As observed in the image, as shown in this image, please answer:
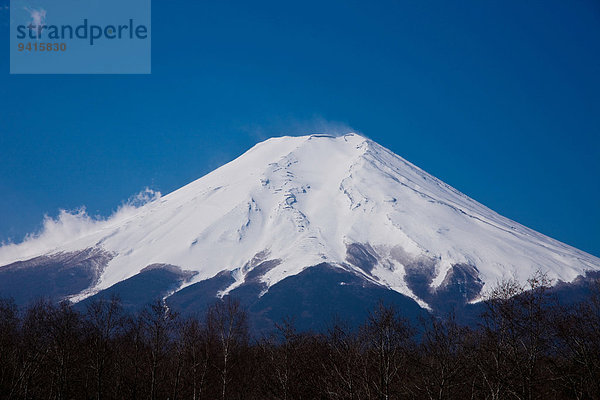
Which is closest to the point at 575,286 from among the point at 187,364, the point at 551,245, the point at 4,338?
the point at 551,245

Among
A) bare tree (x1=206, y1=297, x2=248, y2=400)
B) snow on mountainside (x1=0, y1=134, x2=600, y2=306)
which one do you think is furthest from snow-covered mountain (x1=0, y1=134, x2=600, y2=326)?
bare tree (x1=206, y1=297, x2=248, y2=400)

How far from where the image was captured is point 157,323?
24.8m

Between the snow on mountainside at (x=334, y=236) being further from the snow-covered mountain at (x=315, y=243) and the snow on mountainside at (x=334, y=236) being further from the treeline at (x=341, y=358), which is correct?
the treeline at (x=341, y=358)

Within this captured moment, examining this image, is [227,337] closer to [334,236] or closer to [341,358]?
[341,358]

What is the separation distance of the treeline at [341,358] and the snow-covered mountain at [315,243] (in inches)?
3800

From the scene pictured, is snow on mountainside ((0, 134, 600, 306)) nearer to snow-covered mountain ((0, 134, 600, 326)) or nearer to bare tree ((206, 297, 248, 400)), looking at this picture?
snow-covered mountain ((0, 134, 600, 326))

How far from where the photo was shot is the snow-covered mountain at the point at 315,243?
134 metres

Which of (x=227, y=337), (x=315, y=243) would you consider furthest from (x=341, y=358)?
(x=315, y=243)

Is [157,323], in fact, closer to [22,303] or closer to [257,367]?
[257,367]

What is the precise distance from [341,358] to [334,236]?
5055 inches

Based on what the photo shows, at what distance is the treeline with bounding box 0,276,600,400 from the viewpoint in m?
17.3

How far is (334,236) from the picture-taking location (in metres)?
154

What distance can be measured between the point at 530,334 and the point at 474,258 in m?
131

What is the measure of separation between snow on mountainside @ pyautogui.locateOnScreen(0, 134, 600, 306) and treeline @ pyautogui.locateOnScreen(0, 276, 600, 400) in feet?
321
